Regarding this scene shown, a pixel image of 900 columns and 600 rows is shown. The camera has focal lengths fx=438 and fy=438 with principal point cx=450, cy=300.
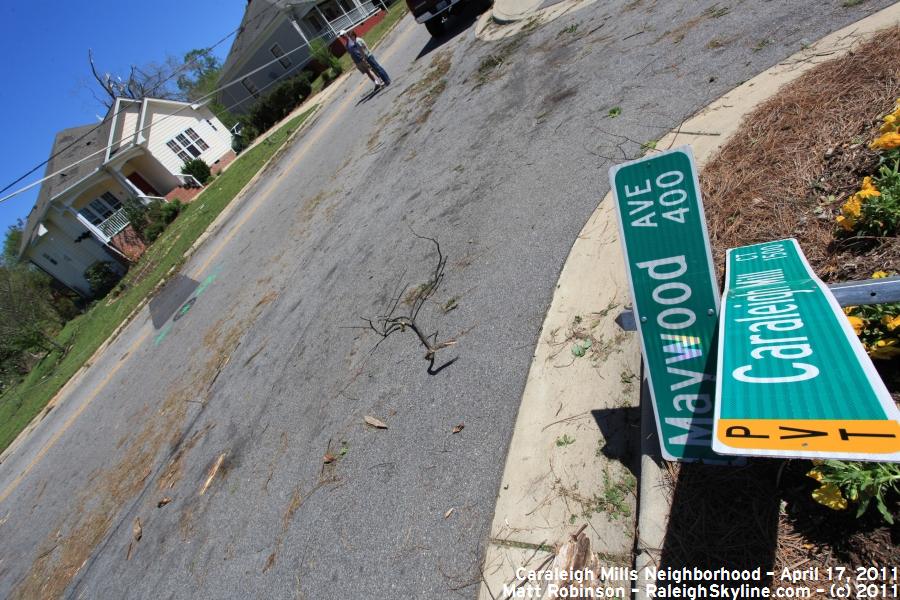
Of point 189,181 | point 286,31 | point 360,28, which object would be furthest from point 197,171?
point 360,28

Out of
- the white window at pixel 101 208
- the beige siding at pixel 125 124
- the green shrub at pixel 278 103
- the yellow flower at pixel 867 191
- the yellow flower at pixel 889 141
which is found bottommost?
the yellow flower at pixel 867 191

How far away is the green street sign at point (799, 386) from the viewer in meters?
1.04

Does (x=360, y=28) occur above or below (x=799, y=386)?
above

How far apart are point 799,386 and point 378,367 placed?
3.52 metres

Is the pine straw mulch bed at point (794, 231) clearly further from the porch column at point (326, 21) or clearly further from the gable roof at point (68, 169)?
the porch column at point (326, 21)

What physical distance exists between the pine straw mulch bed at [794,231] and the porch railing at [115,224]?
29.6 metres

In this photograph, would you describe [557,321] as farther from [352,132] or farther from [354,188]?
[352,132]

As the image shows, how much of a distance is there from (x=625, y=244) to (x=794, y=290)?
65 centimetres

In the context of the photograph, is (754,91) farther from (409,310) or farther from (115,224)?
(115,224)

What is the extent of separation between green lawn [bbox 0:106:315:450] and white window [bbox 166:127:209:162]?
36.9ft

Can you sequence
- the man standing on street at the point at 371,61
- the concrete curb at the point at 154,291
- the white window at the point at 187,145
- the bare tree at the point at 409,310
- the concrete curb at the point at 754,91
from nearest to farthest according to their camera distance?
1. the concrete curb at the point at 754,91
2. the bare tree at the point at 409,310
3. the concrete curb at the point at 154,291
4. the man standing on street at the point at 371,61
5. the white window at the point at 187,145

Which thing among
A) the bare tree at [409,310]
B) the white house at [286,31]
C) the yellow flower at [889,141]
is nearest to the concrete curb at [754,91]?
the yellow flower at [889,141]

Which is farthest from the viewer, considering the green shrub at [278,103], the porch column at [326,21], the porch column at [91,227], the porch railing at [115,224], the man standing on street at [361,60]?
the porch column at [326,21]

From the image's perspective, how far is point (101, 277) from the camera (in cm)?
2470
